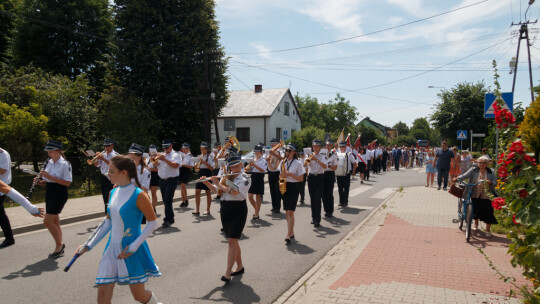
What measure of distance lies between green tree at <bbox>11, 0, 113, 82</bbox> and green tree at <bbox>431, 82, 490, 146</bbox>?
2380 cm

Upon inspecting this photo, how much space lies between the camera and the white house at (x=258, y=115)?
42.8 metres

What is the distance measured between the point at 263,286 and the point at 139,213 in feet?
7.70

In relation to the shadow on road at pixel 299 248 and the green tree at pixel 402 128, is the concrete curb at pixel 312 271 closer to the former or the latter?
the shadow on road at pixel 299 248

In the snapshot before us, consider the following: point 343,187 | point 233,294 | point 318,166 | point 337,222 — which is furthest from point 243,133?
point 233,294

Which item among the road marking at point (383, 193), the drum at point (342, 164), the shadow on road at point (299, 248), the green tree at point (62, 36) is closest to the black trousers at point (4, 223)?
the shadow on road at point (299, 248)

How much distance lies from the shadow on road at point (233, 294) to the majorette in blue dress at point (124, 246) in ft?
4.58

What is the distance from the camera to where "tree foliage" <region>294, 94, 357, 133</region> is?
6588cm

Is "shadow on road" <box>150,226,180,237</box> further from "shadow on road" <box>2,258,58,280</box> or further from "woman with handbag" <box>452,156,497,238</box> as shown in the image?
"woman with handbag" <box>452,156,497,238</box>

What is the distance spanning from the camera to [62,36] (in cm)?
2572

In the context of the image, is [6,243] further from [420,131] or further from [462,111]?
[420,131]

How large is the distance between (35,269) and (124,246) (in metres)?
3.34

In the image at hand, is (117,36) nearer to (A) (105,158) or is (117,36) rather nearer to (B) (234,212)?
(A) (105,158)

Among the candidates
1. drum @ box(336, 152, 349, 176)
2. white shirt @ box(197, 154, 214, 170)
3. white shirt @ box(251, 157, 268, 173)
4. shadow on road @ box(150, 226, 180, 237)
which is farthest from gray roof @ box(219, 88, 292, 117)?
shadow on road @ box(150, 226, 180, 237)

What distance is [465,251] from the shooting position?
680 centimetres
